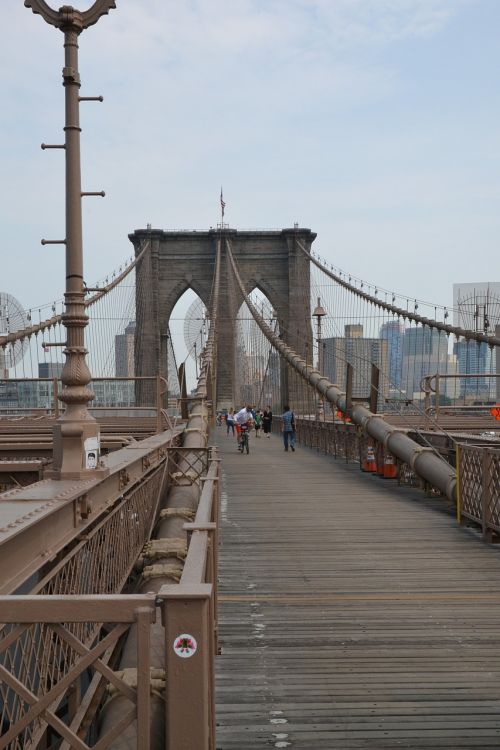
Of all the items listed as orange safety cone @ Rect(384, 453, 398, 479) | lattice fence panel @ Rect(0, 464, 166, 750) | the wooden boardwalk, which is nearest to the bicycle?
orange safety cone @ Rect(384, 453, 398, 479)

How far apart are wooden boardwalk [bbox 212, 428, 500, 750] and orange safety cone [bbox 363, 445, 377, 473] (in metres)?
6.24

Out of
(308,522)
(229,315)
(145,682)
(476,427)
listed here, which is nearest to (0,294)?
(476,427)

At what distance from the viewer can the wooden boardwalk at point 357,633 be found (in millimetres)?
4043

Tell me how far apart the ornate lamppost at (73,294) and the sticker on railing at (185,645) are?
4.03m

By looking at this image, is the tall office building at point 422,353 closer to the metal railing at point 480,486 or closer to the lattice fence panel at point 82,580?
the metal railing at point 480,486

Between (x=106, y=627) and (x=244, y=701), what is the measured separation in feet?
6.51

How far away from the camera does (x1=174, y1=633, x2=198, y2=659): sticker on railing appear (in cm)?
221

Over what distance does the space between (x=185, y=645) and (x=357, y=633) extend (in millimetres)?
3640

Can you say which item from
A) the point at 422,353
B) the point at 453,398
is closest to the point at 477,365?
the point at 453,398

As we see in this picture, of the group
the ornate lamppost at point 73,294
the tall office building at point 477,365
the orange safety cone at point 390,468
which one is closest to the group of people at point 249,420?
the tall office building at point 477,365

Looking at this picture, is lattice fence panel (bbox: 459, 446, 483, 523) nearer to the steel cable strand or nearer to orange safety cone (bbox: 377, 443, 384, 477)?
orange safety cone (bbox: 377, 443, 384, 477)

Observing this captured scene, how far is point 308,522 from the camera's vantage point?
10.5 meters

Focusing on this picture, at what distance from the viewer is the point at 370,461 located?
57.1 feet

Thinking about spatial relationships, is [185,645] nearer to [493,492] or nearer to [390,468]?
[493,492]
